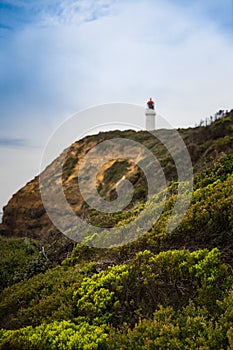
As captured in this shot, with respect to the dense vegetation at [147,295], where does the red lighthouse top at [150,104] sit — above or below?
above

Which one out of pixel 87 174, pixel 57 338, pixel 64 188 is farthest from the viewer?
pixel 87 174

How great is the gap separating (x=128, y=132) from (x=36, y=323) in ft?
127

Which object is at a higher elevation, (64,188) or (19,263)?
(64,188)

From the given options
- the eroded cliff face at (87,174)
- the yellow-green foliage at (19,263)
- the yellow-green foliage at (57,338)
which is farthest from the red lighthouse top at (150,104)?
the yellow-green foliage at (57,338)

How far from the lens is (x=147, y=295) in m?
6.20

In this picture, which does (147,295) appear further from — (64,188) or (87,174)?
(87,174)

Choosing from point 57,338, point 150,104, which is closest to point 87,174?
point 150,104

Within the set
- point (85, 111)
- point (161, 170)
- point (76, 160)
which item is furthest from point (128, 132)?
point (85, 111)

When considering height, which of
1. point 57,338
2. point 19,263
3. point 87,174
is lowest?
point 57,338

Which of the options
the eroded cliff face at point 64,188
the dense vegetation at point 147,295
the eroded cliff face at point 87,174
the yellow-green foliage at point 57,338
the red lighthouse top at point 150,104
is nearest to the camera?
the dense vegetation at point 147,295

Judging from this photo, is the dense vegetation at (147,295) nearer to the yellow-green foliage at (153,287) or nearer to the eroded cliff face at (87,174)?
the yellow-green foliage at (153,287)

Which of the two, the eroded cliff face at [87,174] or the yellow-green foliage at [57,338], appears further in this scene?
the eroded cliff face at [87,174]

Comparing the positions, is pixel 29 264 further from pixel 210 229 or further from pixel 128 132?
pixel 128 132

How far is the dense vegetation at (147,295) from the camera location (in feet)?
15.9
